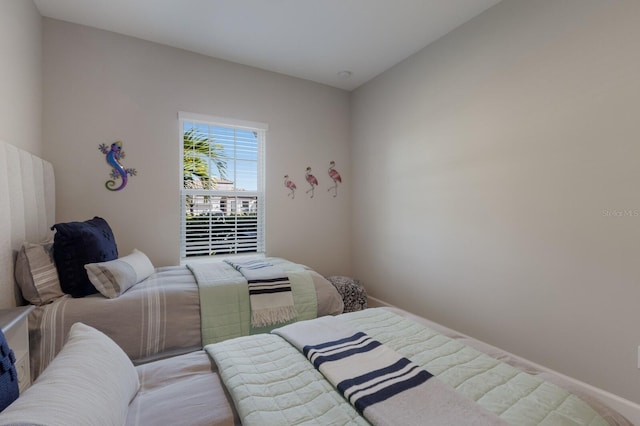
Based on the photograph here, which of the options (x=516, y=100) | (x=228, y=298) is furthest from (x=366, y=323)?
(x=516, y=100)

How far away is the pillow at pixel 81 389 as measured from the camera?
0.62 m

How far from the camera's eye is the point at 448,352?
4.02ft

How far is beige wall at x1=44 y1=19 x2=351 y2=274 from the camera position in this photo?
2.58 m

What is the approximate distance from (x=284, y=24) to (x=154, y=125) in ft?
5.02

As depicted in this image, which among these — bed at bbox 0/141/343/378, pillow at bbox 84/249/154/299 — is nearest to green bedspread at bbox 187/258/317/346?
bed at bbox 0/141/343/378

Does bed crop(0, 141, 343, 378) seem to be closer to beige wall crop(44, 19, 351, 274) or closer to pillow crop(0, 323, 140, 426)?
beige wall crop(44, 19, 351, 274)

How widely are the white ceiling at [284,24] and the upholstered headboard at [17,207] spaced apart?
137cm

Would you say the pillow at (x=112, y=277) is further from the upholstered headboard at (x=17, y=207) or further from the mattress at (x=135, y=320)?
the upholstered headboard at (x=17, y=207)

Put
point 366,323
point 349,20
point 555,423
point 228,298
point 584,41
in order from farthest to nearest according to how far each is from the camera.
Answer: point 349,20
point 228,298
point 584,41
point 366,323
point 555,423

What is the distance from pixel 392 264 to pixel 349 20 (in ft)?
7.85

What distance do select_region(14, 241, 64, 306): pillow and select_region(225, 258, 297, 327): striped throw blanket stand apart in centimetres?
116

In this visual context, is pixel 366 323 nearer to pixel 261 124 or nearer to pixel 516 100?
pixel 516 100

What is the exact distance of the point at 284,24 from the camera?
101 inches

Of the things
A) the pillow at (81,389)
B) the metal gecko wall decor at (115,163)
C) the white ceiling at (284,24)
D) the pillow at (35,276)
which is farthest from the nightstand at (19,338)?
the white ceiling at (284,24)
